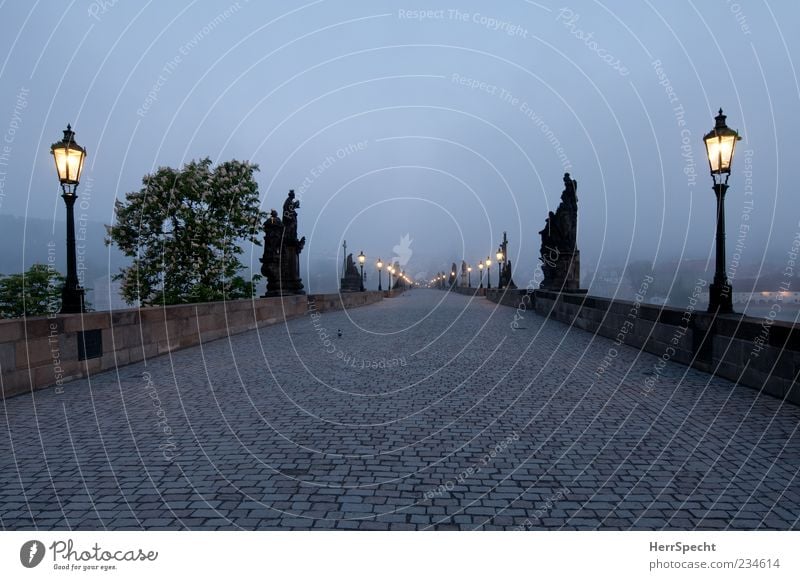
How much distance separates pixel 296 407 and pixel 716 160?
8.68 m

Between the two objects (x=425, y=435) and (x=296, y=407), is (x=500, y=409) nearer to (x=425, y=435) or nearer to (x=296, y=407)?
(x=425, y=435)

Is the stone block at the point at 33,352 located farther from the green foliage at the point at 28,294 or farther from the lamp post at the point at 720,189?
the green foliage at the point at 28,294

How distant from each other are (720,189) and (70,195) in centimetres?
1248

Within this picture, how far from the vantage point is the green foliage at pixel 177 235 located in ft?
81.2

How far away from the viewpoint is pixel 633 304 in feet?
40.4

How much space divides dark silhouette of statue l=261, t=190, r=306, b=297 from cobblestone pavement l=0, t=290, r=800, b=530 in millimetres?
14347

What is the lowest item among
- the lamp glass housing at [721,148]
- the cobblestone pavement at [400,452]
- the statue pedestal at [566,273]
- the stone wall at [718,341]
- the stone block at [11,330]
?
the cobblestone pavement at [400,452]

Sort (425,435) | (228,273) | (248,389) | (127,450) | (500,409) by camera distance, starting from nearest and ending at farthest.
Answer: (127,450) < (425,435) < (500,409) < (248,389) < (228,273)

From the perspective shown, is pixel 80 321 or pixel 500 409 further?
pixel 80 321

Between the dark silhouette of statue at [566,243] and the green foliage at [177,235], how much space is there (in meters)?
17.1

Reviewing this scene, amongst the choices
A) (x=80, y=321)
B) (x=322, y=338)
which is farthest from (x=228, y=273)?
(x=80, y=321)

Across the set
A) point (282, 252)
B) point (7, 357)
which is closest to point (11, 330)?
point (7, 357)

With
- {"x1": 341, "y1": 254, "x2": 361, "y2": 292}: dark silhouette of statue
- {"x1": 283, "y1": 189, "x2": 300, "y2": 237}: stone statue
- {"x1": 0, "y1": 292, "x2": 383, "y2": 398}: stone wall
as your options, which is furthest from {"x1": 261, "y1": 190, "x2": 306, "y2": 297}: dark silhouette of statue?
{"x1": 341, "y1": 254, "x2": 361, "y2": 292}: dark silhouette of statue

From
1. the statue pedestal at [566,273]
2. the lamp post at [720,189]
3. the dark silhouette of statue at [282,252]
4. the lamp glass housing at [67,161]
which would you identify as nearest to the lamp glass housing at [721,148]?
the lamp post at [720,189]
